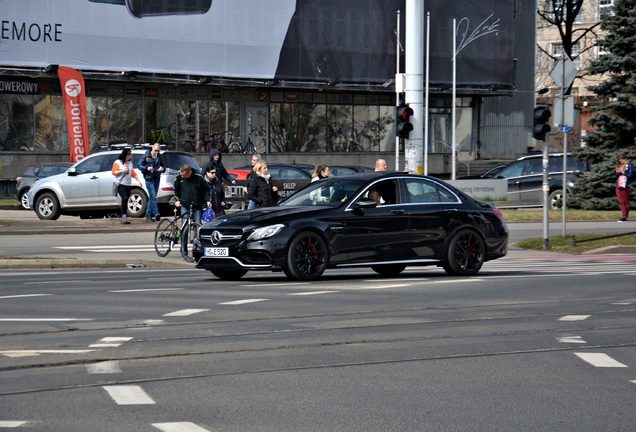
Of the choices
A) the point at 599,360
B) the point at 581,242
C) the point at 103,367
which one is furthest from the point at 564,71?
the point at 103,367

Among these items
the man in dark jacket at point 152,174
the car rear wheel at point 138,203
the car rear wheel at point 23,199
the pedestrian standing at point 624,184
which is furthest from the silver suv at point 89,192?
the pedestrian standing at point 624,184

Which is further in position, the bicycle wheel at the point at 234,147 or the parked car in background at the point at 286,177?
the bicycle wheel at the point at 234,147

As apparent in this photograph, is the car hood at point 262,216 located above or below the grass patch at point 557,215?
above

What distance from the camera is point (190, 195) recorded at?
74.3ft

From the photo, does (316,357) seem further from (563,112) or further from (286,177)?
(286,177)

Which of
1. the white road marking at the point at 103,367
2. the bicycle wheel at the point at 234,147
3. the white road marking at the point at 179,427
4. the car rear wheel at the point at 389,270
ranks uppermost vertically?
the bicycle wheel at the point at 234,147

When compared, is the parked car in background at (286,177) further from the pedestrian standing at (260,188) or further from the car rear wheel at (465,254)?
the car rear wheel at (465,254)

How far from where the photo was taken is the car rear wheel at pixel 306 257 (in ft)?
54.3

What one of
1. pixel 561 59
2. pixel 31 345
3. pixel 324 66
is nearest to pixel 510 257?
pixel 561 59

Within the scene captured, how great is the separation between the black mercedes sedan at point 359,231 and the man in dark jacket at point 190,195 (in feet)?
15.9

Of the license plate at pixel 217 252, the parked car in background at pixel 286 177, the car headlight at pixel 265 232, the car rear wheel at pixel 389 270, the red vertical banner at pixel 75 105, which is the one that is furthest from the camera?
the red vertical banner at pixel 75 105

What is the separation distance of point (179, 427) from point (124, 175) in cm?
2446

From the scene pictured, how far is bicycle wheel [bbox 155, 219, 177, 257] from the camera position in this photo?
918 inches

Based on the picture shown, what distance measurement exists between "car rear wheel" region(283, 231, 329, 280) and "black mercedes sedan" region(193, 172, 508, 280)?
0.04 ft
